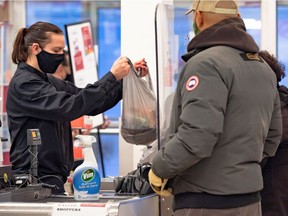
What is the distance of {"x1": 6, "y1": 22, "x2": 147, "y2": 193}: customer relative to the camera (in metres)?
Result: 3.12

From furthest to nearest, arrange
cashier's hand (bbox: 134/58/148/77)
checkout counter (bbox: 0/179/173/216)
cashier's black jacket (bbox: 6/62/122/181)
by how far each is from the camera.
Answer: cashier's hand (bbox: 134/58/148/77)
cashier's black jacket (bbox: 6/62/122/181)
checkout counter (bbox: 0/179/173/216)

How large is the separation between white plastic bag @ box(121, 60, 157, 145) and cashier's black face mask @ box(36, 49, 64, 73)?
14.1 inches

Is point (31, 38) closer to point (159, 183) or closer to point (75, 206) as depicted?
point (75, 206)

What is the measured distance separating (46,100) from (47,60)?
0.88 feet

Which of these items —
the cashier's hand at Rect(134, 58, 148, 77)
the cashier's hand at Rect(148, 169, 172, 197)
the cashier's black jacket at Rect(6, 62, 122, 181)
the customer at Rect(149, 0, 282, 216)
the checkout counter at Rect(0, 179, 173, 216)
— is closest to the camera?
the customer at Rect(149, 0, 282, 216)

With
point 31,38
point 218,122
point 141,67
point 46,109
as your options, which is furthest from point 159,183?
point 31,38

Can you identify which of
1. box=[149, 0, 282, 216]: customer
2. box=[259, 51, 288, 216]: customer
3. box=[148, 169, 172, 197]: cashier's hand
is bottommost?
box=[259, 51, 288, 216]: customer

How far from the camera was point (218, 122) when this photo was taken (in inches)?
93.4

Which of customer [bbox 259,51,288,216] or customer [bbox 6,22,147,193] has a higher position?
customer [bbox 6,22,147,193]

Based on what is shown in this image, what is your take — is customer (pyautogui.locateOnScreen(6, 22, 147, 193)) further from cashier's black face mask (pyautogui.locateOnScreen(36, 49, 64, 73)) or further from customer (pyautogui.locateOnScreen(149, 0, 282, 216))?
customer (pyautogui.locateOnScreen(149, 0, 282, 216))

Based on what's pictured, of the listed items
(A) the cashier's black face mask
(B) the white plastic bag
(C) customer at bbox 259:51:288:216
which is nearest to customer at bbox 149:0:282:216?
(C) customer at bbox 259:51:288:216

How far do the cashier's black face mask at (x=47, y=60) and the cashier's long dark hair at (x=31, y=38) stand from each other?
0.05 m

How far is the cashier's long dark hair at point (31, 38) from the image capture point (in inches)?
130

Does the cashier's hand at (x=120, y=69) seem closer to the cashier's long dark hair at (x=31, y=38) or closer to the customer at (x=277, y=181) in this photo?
the cashier's long dark hair at (x=31, y=38)
